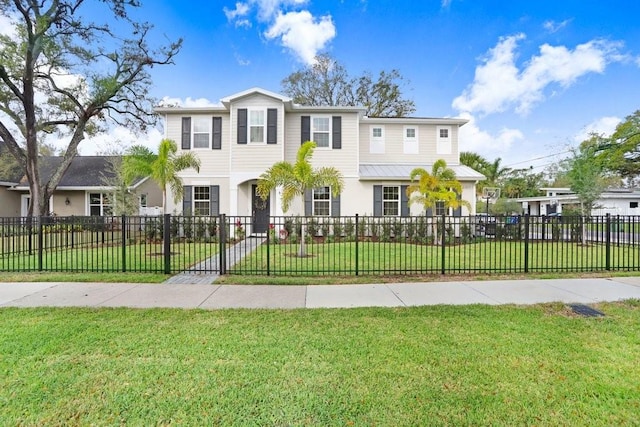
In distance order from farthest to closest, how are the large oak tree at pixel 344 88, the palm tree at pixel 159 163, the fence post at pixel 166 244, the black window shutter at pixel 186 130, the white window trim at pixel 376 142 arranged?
the large oak tree at pixel 344 88, the white window trim at pixel 376 142, the black window shutter at pixel 186 130, the palm tree at pixel 159 163, the fence post at pixel 166 244

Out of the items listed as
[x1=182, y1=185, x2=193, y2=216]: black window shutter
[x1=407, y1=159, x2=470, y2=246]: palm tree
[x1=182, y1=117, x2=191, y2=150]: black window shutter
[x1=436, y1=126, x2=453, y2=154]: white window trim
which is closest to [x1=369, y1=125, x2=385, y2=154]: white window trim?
[x1=436, y1=126, x2=453, y2=154]: white window trim

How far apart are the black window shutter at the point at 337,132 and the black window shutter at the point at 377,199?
2.76 metres

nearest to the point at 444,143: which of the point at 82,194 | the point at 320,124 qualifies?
the point at 320,124

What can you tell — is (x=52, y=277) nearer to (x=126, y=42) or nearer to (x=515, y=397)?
(x=515, y=397)

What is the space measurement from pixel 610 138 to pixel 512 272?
34397 millimetres

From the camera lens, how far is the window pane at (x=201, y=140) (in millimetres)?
15828

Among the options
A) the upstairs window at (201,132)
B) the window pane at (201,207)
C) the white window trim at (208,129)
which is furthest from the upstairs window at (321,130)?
the window pane at (201,207)

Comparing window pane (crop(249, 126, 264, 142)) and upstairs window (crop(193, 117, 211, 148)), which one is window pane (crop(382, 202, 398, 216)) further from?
upstairs window (crop(193, 117, 211, 148))

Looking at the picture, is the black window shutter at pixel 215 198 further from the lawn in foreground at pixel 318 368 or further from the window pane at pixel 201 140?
the lawn in foreground at pixel 318 368

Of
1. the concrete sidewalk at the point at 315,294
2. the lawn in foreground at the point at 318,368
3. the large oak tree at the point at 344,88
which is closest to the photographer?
the lawn in foreground at the point at 318,368

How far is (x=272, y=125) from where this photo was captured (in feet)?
49.6

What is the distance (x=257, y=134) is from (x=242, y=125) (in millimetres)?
810

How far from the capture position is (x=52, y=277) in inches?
289

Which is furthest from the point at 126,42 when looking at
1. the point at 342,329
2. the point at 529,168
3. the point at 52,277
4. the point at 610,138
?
the point at 529,168
